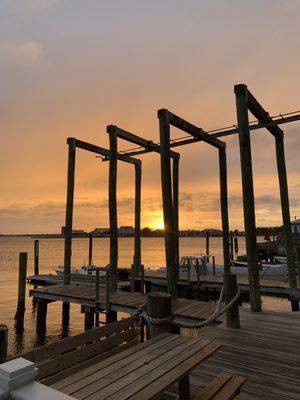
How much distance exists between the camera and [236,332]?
7.04m

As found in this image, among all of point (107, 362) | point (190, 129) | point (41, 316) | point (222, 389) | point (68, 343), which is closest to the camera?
point (107, 362)

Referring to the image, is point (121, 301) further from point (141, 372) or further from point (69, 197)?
point (141, 372)

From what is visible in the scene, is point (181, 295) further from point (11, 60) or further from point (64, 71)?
point (11, 60)

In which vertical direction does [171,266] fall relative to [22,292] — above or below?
above

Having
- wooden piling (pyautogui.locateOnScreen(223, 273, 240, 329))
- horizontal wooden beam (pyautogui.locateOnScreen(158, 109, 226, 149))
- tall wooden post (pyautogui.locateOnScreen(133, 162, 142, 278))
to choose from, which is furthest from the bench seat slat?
tall wooden post (pyautogui.locateOnScreen(133, 162, 142, 278))

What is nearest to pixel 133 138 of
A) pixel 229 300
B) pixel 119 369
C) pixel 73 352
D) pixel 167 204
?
pixel 167 204

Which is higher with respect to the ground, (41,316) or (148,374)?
(148,374)

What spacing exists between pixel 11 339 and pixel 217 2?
17281 millimetres

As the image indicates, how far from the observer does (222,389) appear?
3.93 metres

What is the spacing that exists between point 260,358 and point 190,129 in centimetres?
930

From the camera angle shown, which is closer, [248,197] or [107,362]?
[107,362]

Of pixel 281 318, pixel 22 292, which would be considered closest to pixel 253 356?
pixel 281 318

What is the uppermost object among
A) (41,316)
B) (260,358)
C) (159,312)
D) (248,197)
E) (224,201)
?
(224,201)

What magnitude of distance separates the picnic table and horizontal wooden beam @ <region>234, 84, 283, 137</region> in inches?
292
